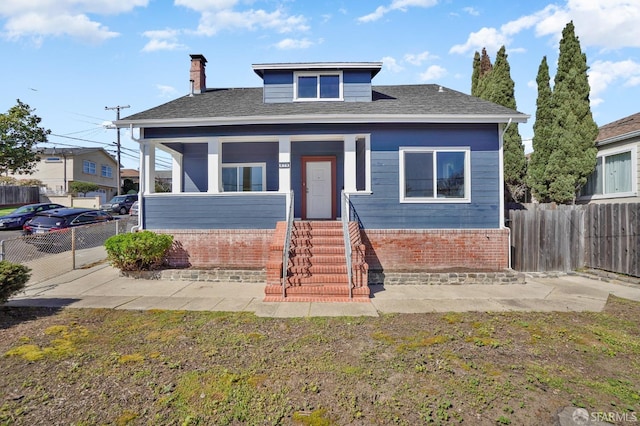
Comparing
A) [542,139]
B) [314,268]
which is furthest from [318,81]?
[542,139]

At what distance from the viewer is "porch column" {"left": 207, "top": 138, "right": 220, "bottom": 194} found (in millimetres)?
9500

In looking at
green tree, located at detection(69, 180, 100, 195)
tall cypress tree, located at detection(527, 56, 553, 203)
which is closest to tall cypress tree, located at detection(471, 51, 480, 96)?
tall cypress tree, located at detection(527, 56, 553, 203)

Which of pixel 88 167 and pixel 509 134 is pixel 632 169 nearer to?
pixel 509 134

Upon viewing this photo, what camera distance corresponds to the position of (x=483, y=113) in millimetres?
9023

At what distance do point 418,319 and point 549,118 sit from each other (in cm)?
1225

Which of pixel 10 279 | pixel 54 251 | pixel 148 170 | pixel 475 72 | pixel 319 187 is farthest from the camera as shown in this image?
pixel 475 72

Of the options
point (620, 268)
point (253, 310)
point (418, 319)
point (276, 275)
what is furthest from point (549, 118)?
point (253, 310)

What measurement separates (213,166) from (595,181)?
13997 mm

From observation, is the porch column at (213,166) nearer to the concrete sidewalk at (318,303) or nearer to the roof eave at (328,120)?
the roof eave at (328,120)

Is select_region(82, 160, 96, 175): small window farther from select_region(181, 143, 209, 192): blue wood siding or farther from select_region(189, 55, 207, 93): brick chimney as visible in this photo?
select_region(181, 143, 209, 192): blue wood siding

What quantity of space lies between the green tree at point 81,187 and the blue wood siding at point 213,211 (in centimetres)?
3400

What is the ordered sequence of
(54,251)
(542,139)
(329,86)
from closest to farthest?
1. (54,251)
2. (329,86)
3. (542,139)

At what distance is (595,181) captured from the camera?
40.4 feet

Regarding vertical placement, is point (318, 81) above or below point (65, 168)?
→ below
